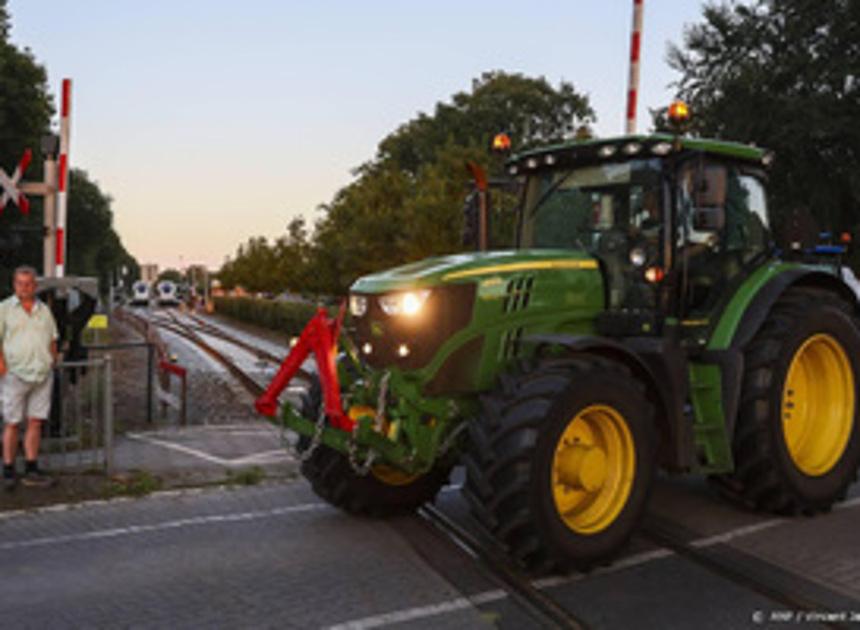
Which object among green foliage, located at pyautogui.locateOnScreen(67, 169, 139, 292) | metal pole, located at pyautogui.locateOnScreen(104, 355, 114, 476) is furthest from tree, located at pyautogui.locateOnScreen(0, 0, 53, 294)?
metal pole, located at pyautogui.locateOnScreen(104, 355, 114, 476)

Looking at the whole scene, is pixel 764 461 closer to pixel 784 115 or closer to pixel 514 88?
pixel 784 115

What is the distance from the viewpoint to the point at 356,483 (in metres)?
6.04

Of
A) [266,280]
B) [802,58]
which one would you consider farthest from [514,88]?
[802,58]

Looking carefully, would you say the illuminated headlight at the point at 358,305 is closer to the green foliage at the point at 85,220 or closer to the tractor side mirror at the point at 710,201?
the tractor side mirror at the point at 710,201

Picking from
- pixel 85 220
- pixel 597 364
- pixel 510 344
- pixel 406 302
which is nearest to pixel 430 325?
pixel 406 302

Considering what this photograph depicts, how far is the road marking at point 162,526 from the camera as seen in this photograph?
5.65 m

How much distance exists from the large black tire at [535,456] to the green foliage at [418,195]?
2.43 m

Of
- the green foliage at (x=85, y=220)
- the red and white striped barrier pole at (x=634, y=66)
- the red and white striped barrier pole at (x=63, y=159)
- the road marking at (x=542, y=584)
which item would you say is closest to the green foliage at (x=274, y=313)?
the green foliage at (x=85, y=220)

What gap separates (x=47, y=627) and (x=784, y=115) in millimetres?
25909

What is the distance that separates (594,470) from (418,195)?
16.9 metres

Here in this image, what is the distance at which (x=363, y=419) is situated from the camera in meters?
5.05

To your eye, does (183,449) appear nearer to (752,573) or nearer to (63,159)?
(63,159)

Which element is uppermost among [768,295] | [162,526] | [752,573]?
[768,295]

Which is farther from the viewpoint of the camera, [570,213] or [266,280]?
[266,280]
